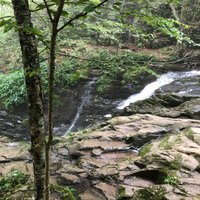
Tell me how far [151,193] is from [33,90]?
2587 millimetres

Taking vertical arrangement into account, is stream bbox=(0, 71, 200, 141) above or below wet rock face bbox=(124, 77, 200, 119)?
below

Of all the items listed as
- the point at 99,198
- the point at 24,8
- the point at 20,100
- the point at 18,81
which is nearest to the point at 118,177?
the point at 99,198

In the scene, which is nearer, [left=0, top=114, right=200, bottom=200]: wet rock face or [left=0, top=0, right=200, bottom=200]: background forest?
[left=0, top=0, right=200, bottom=200]: background forest

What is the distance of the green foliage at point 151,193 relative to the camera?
4.63 m

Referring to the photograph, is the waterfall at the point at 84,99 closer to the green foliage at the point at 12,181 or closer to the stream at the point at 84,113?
the stream at the point at 84,113

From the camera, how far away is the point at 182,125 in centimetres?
762

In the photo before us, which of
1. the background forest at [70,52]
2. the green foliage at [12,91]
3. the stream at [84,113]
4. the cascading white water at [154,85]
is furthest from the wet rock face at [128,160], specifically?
the green foliage at [12,91]

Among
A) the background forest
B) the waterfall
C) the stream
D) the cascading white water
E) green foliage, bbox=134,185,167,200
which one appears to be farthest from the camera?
the cascading white water

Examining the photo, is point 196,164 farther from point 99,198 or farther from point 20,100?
point 20,100

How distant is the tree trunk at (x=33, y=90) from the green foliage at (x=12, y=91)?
1025 centimetres

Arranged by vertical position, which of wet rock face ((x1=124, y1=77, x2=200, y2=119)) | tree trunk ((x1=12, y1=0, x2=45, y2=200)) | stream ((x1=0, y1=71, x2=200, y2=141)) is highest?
tree trunk ((x1=12, y1=0, x2=45, y2=200))

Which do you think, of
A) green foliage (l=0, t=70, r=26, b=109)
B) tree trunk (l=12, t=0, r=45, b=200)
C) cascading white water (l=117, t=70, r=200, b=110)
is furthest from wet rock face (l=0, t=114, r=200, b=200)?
green foliage (l=0, t=70, r=26, b=109)

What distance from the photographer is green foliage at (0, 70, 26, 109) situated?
13586 millimetres

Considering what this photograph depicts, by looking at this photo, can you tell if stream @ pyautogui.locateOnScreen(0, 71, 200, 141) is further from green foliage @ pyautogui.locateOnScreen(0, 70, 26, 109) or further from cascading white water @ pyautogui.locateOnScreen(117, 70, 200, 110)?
green foliage @ pyautogui.locateOnScreen(0, 70, 26, 109)
